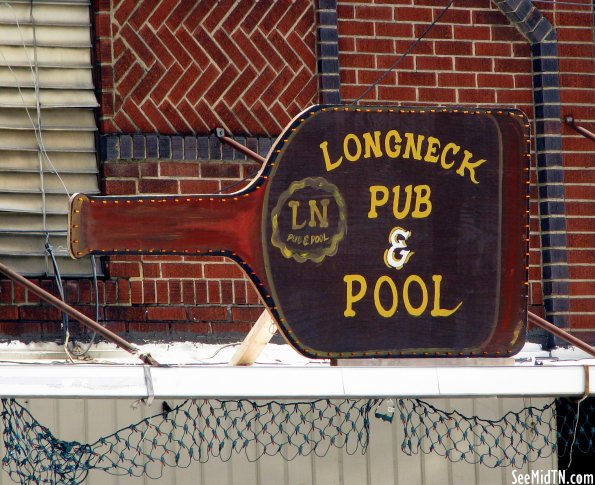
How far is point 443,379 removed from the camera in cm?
696

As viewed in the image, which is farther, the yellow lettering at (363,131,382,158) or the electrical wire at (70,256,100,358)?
the electrical wire at (70,256,100,358)

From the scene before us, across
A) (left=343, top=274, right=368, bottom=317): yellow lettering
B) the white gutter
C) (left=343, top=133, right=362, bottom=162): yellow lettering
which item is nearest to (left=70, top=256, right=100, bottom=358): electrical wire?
the white gutter

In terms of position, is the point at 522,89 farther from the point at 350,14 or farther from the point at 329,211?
the point at 329,211

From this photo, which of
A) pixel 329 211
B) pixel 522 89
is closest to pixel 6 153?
pixel 329 211

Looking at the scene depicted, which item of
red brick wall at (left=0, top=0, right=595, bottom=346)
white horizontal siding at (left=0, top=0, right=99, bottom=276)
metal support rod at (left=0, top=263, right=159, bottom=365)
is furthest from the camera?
red brick wall at (left=0, top=0, right=595, bottom=346)

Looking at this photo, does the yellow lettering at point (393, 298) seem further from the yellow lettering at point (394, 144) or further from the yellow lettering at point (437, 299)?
the yellow lettering at point (394, 144)

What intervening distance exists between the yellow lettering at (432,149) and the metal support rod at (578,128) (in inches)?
71.4

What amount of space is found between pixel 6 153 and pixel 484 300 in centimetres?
304

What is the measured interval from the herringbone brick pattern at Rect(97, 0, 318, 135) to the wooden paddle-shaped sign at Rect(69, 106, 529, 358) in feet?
5.36

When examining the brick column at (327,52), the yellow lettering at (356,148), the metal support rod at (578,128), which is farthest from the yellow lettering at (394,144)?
the metal support rod at (578,128)

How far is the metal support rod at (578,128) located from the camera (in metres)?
8.66

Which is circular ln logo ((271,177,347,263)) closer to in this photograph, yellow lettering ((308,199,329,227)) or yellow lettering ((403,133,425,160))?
yellow lettering ((308,199,329,227))

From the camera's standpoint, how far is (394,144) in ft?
23.5

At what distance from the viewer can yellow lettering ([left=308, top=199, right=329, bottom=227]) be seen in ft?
22.9
